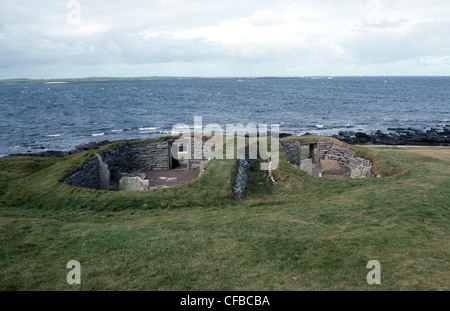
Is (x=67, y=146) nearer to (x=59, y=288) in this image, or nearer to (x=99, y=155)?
(x=99, y=155)

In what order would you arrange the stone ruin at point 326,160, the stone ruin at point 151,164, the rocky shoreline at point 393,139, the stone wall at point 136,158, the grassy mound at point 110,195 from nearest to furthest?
the grassy mound at point 110,195 → the stone ruin at point 151,164 → the stone wall at point 136,158 → the stone ruin at point 326,160 → the rocky shoreline at point 393,139

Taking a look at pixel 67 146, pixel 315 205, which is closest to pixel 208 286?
pixel 315 205

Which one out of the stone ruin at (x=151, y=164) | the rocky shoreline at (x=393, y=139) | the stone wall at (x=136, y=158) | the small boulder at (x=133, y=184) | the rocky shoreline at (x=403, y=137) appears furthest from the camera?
the rocky shoreline at (x=403, y=137)

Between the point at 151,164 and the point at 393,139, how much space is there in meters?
39.4

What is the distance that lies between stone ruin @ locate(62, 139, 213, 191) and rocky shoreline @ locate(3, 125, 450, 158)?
18.9m

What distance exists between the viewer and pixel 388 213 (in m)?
14.9

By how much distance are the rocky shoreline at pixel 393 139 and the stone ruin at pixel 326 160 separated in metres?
18.3

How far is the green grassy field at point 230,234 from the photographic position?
32.1 ft

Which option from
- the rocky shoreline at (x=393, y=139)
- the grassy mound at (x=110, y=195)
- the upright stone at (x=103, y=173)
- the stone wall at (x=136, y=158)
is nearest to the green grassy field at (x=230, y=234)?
the grassy mound at (x=110, y=195)

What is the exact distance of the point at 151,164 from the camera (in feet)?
103

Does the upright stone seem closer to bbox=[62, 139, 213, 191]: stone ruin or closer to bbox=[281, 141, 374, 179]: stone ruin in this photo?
bbox=[62, 139, 213, 191]: stone ruin

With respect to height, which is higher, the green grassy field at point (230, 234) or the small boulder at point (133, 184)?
the green grassy field at point (230, 234)

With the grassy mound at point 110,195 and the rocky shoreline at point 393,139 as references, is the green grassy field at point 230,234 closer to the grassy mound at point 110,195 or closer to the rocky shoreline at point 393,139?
the grassy mound at point 110,195
